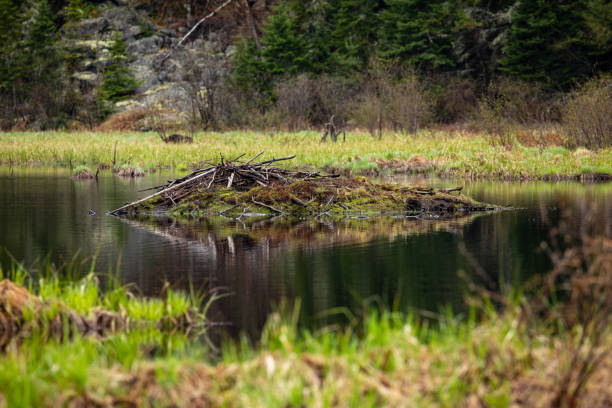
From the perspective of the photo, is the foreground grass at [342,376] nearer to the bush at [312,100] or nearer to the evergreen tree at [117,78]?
the bush at [312,100]

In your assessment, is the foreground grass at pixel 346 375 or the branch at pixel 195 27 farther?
the branch at pixel 195 27

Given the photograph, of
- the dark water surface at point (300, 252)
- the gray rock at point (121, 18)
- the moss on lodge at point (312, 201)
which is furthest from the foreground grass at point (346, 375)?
the gray rock at point (121, 18)

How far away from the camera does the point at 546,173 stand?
26.2 m

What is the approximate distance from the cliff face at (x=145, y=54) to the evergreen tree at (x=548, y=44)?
24594mm

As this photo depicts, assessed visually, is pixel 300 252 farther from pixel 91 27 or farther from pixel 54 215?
pixel 91 27

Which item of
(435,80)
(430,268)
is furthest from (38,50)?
(430,268)

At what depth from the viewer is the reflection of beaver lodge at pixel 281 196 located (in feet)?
54.3

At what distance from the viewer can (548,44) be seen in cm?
5416

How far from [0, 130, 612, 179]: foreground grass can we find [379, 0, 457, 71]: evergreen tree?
22.2 metres

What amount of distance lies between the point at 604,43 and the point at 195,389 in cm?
5149

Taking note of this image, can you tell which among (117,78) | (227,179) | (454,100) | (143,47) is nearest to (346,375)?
(227,179)

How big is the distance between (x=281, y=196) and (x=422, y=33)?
4595 cm

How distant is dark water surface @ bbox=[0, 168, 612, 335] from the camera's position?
8.29 m

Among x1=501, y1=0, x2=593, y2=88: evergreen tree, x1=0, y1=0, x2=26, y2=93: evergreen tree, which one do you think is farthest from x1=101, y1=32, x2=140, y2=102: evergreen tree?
x1=501, y1=0, x2=593, y2=88: evergreen tree
